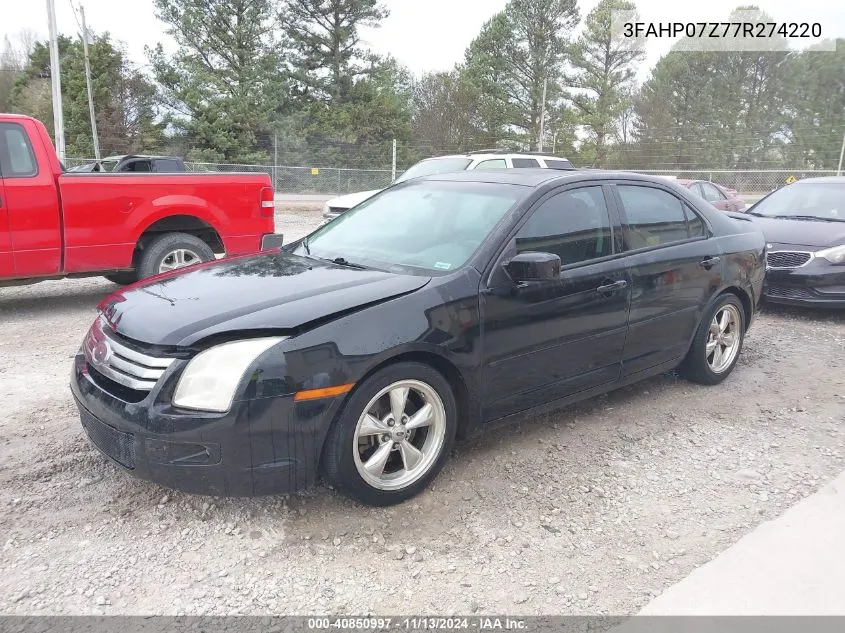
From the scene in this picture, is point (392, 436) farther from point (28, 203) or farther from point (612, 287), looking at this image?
point (28, 203)

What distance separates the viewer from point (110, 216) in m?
6.53

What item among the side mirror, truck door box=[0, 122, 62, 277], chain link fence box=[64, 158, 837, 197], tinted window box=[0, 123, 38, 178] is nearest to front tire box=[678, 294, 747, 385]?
the side mirror

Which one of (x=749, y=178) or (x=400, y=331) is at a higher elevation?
(x=749, y=178)

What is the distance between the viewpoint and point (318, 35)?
37.7 meters

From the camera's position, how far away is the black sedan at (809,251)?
6.95 meters

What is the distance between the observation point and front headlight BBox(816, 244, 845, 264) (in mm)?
6936

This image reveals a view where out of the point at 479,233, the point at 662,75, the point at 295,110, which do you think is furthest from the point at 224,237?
the point at 662,75

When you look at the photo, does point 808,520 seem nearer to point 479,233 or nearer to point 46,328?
point 479,233

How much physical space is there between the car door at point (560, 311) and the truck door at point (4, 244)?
496 centimetres

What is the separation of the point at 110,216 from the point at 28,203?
0.71 m

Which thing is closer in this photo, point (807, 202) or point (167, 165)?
point (807, 202)

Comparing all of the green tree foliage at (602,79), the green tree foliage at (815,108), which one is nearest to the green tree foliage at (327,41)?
the green tree foliage at (602,79)

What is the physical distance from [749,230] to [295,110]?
34.9m

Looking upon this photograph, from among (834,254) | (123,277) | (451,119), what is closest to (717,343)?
(834,254)
